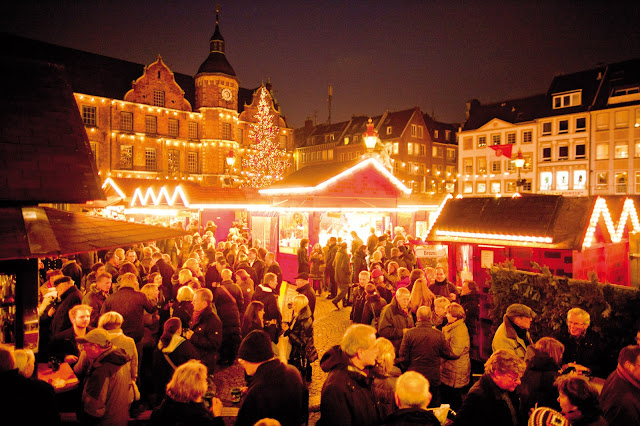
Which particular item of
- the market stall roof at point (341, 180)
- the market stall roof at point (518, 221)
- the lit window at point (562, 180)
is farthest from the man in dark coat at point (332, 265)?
the lit window at point (562, 180)

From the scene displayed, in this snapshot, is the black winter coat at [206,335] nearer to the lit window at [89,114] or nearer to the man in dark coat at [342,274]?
the man in dark coat at [342,274]

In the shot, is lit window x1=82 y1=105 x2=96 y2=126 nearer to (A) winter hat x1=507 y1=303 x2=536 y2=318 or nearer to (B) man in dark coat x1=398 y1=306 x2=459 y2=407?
(B) man in dark coat x1=398 y1=306 x2=459 y2=407

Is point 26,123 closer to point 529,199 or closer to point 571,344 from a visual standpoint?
point 571,344

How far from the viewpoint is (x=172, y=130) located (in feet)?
136

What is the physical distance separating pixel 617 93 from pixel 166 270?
4246 cm

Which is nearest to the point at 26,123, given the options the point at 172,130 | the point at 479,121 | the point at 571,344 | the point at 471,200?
the point at 571,344

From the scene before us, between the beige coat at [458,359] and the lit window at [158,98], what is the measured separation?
40939mm

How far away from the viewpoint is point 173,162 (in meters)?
41.4

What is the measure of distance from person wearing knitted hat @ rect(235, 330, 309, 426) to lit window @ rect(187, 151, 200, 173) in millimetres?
41265

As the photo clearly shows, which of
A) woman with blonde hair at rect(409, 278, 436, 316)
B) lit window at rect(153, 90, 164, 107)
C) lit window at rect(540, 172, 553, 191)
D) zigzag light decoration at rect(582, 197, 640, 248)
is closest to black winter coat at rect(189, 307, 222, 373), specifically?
woman with blonde hair at rect(409, 278, 436, 316)

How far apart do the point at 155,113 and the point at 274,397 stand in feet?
137

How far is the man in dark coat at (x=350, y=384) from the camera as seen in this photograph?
3.14 m

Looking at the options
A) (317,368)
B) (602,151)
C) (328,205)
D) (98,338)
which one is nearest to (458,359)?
(317,368)

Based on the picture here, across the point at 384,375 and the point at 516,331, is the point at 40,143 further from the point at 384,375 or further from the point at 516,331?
the point at 516,331
